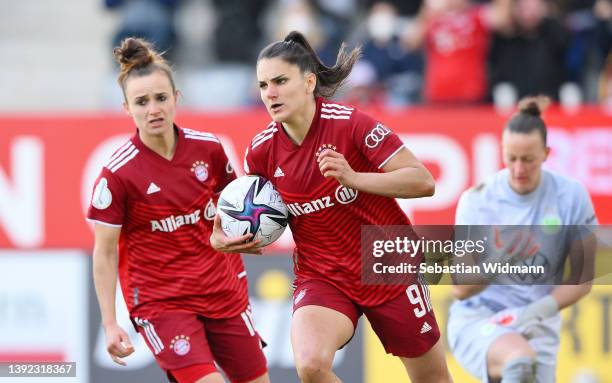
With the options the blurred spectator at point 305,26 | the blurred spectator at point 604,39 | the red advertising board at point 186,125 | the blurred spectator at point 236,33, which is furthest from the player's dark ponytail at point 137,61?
the blurred spectator at point 604,39

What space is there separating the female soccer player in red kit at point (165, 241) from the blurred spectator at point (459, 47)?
19.7 feet

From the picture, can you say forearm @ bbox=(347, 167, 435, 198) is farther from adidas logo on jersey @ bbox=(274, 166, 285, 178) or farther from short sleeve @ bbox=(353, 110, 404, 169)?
adidas logo on jersey @ bbox=(274, 166, 285, 178)

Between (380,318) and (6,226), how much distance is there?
6.18 meters

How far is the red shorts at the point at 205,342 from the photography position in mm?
5938

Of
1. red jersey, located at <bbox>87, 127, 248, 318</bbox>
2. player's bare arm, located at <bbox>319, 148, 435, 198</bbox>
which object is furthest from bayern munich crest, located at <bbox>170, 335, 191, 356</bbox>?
player's bare arm, located at <bbox>319, 148, 435, 198</bbox>

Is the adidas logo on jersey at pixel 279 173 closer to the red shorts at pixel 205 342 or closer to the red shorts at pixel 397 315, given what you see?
the red shorts at pixel 397 315

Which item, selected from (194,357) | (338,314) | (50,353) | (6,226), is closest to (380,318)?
(338,314)

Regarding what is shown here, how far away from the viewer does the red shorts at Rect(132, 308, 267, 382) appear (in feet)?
19.5

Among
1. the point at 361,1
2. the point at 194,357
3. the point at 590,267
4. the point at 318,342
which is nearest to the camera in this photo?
the point at 318,342

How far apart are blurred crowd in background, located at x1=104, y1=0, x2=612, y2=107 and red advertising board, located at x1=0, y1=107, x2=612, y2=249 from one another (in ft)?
2.67

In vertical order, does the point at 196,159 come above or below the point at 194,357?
above

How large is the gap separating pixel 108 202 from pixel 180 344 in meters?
0.78

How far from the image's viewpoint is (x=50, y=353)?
8.05 metres

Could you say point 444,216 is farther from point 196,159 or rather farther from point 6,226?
point 196,159
